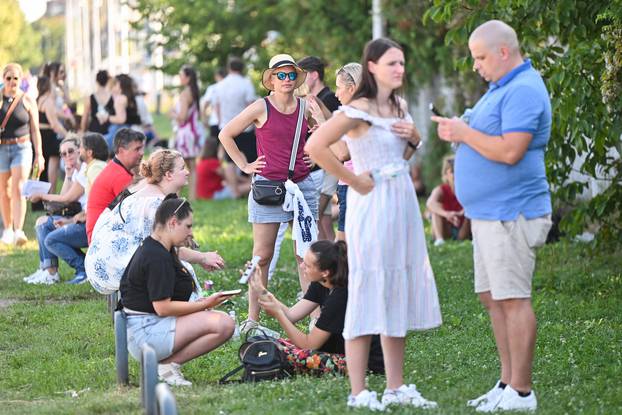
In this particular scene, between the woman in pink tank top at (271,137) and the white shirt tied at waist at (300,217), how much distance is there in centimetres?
8

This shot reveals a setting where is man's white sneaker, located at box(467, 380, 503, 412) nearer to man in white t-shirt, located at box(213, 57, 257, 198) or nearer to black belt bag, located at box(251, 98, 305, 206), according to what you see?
black belt bag, located at box(251, 98, 305, 206)

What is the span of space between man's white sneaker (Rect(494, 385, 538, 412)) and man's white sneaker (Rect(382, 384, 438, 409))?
348 mm

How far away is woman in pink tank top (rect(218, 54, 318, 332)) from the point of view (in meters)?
8.93

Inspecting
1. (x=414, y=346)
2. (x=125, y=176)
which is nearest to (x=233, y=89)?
(x=125, y=176)

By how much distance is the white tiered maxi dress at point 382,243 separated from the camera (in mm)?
6332

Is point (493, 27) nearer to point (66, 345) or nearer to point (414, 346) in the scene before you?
point (414, 346)

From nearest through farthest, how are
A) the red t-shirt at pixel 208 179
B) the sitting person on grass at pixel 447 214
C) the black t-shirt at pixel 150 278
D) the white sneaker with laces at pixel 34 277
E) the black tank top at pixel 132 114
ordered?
1. the black t-shirt at pixel 150 278
2. the white sneaker with laces at pixel 34 277
3. the sitting person on grass at pixel 447 214
4. the black tank top at pixel 132 114
5. the red t-shirt at pixel 208 179

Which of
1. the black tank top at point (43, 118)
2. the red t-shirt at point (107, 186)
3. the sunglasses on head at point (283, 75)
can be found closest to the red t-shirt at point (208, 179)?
the black tank top at point (43, 118)

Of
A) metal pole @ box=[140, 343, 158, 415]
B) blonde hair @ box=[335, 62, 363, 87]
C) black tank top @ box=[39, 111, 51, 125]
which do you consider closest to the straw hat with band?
blonde hair @ box=[335, 62, 363, 87]

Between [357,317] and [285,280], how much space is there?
5425 millimetres

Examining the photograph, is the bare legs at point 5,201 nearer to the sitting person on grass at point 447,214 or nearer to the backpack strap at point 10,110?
the backpack strap at point 10,110

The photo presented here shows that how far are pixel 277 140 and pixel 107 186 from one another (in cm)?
158

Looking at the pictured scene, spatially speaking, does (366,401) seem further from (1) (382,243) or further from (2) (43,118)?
(2) (43,118)

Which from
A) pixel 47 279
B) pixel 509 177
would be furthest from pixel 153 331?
pixel 47 279
